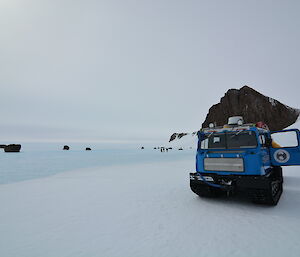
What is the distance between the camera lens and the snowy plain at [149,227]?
3256 mm

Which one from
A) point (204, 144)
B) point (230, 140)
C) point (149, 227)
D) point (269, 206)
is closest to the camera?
point (149, 227)

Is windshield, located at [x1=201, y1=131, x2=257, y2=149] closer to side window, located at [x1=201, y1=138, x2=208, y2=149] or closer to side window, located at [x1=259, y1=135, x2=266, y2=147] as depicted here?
side window, located at [x1=201, y1=138, x2=208, y2=149]

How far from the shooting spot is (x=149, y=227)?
4.16 metres

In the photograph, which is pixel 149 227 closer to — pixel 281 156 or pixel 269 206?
pixel 269 206

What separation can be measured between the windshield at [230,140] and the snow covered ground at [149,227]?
1.88 m

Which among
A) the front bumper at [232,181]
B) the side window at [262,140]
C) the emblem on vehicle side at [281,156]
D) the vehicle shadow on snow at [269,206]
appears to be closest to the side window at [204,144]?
the front bumper at [232,181]

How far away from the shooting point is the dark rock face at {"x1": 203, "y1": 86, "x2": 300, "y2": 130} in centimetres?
5450

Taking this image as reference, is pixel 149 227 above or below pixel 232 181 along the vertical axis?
below

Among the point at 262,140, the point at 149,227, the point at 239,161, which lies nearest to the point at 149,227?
the point at 149,227

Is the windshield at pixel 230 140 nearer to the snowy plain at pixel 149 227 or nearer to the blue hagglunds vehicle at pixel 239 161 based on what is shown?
the blue hagglunds vehicle at pixel 239 161

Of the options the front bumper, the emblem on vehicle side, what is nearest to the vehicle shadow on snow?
the front bumper

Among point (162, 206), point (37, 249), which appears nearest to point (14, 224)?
point (37, 249)

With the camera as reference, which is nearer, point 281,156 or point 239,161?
point 239,161

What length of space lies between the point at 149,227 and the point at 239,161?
3293 millimetres
